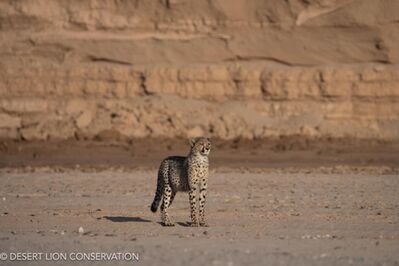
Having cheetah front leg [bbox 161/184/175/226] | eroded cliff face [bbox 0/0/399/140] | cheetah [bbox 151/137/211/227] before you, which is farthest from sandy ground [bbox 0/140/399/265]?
eroded cliff face [bbox 0/0/399/140]

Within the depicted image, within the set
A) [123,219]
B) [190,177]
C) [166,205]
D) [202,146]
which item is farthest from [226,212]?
[202,146]

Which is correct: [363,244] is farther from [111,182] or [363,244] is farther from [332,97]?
[332,97]

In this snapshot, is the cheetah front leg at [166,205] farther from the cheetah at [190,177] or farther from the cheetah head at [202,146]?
the cheetah head at [202,146]

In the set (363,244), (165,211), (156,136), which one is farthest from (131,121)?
(363,244)

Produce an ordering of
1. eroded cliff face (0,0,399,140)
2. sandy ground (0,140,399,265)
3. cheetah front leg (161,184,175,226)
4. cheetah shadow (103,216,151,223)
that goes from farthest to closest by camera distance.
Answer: eroded cliff face (0,0,399,140) < cheetah shadow (103,216,151,223) < cheetah front leg (161,184,175,226) < sandy ground (0,140,399,265)

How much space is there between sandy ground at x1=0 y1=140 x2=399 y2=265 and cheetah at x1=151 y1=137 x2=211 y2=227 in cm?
30

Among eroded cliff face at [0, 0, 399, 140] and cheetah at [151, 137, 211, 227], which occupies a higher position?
eroded cliff face at [0, 0, 399, 140]

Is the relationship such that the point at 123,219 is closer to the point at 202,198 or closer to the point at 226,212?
the point at 202,198

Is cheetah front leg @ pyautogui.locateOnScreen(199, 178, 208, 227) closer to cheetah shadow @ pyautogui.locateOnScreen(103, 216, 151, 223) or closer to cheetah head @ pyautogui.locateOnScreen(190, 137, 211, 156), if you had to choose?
cheetah head @ pyautogui.locateOnScreen(190, 137, 211, 156)

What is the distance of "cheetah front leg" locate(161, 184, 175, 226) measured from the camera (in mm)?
14141

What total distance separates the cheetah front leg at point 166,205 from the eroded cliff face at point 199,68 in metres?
16.1

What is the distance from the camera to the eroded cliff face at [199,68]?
31141mm

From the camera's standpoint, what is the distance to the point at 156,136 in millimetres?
30734

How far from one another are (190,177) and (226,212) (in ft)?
6.86
